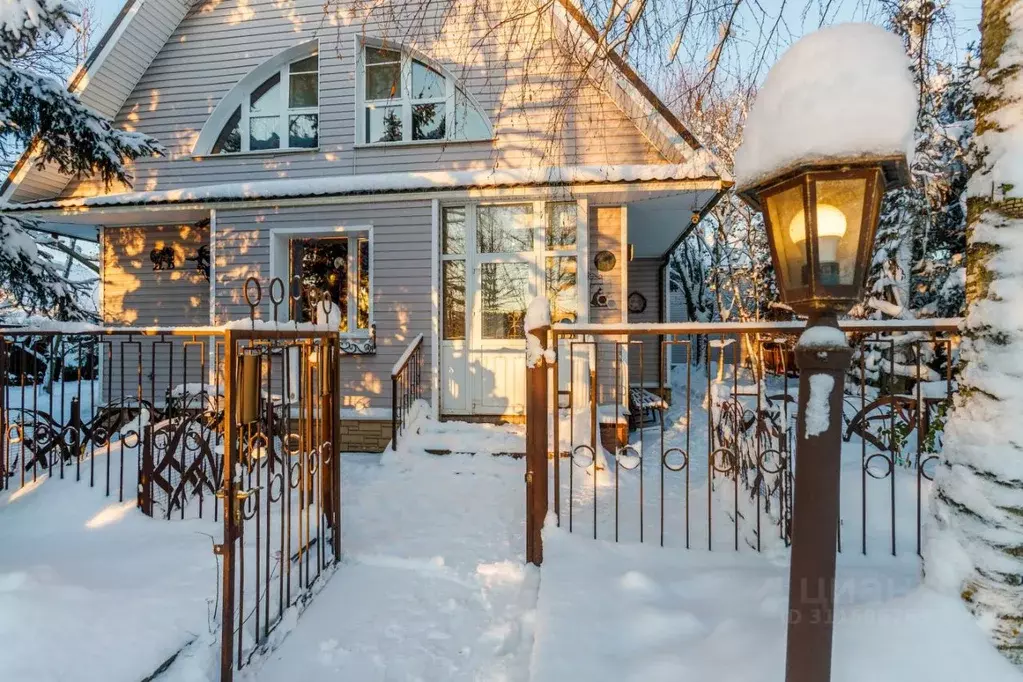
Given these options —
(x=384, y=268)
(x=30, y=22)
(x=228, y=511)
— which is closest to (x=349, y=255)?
(x=384, y=268)

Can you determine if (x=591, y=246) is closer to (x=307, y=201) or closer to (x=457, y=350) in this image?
(x=457, y=350)

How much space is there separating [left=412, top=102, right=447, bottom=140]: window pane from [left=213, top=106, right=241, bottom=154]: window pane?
2.68 meters

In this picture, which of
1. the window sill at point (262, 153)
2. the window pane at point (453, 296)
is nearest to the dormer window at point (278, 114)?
the window sill at point (262, 153)

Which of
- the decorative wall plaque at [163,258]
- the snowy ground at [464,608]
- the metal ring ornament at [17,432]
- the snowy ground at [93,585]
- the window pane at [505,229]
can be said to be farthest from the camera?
the decorative wall plaque at [163,258]

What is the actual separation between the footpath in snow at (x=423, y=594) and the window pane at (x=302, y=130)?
5.22 meters

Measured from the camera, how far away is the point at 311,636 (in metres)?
2.56

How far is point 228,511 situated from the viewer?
7.00 feet

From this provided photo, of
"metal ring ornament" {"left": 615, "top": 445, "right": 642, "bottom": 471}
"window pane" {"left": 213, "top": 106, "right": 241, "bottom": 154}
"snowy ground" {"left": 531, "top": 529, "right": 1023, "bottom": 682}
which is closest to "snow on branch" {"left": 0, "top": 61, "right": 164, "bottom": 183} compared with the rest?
"window pane" {"left": 213, "top": 106, "right": 241, "bottom": 154}

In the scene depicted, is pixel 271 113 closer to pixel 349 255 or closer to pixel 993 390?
pixel 349 255

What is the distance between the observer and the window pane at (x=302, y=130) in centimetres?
726

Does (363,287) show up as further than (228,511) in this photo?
Yes

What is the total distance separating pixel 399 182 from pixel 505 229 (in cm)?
148

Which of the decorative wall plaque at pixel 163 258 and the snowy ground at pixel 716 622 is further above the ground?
the decorative wall plaque at pixel 163 258

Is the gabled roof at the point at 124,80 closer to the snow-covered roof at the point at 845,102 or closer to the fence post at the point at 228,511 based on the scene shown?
the snow-covered roof at the point at 845,102
